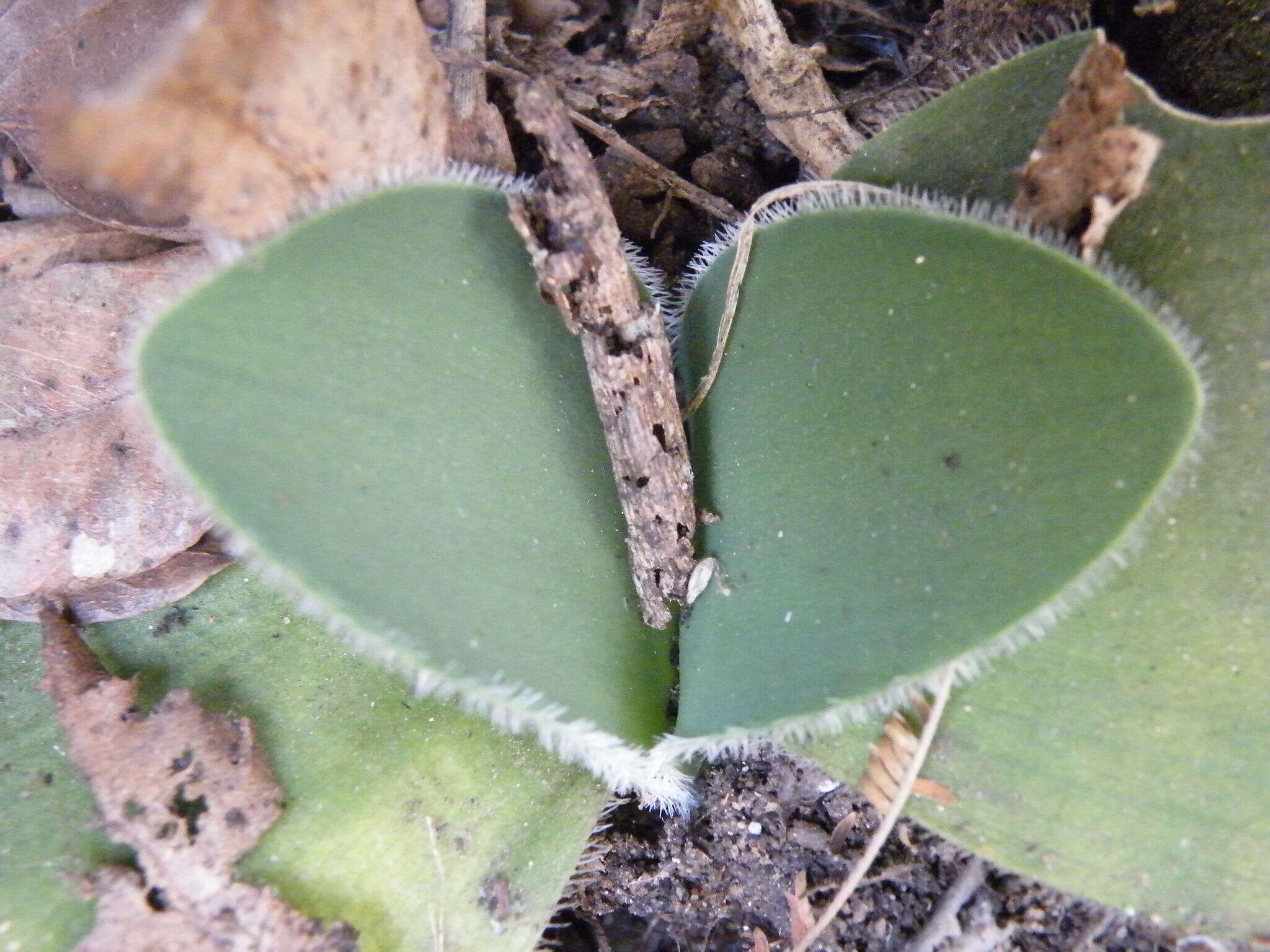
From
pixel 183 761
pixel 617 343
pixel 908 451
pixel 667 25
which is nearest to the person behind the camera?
pixel 908 451

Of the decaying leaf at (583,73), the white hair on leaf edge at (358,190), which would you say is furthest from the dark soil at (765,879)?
the decaying leaf at (583,73)

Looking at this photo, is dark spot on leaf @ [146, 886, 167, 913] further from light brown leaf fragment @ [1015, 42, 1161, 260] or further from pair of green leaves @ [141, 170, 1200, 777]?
light brown leaf fragment @ [1015, 42, 1161, 260]

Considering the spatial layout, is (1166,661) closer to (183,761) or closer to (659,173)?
(659,173)

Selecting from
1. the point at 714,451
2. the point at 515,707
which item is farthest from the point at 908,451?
the point at 515,707


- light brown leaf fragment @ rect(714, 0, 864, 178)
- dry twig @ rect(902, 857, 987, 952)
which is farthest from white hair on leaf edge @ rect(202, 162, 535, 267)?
dry twig @ rect(902, 857, 987, 952)

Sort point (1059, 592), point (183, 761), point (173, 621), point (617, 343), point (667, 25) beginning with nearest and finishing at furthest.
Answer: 1. point (1059, 592)
2. point (617, 343)
3. point (183, 761)
4. point (173, 621)
5. point (667, 25)

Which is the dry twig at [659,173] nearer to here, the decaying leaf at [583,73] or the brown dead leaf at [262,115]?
the decaying leaf at [583,73]

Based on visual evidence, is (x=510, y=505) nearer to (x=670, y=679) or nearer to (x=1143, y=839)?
(x=670, y=679)
